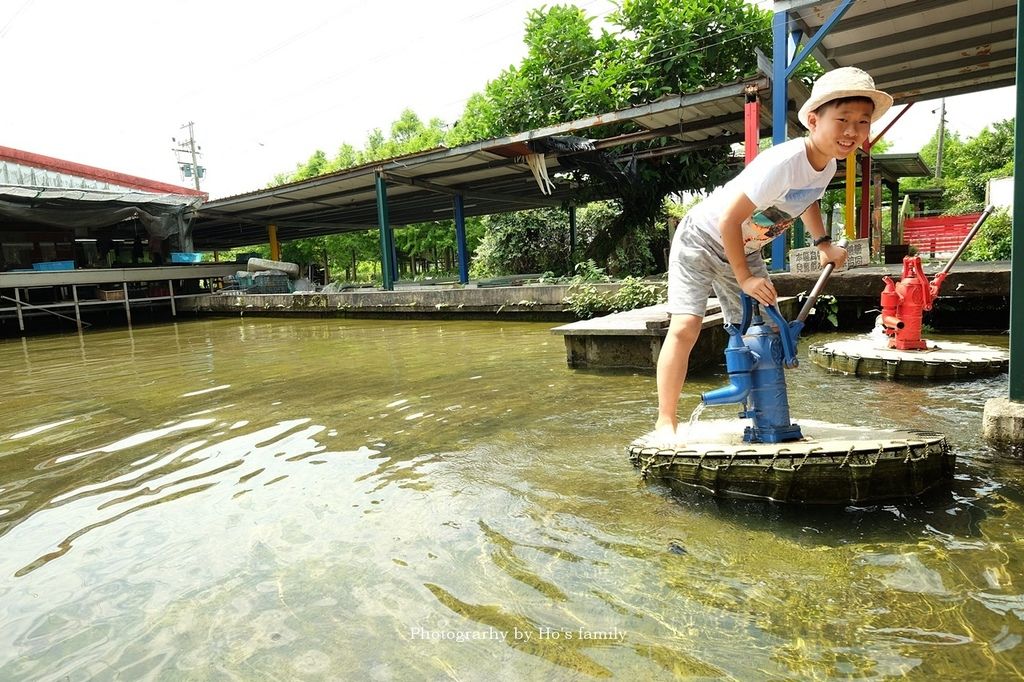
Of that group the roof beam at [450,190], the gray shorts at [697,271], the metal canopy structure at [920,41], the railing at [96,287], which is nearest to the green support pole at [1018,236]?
the gray shorts at [697,271]

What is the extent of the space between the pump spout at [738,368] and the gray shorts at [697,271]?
0.82 ft

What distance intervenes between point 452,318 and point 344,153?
34906mm

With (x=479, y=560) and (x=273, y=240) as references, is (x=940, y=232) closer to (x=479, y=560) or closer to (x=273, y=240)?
(x=479, y=560)

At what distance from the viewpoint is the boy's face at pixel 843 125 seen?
7.31ft

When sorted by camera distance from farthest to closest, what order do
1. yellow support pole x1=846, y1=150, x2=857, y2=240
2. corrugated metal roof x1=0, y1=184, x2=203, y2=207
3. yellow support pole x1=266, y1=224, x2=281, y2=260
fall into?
yellow support pole x1=266, y1=224, x2=281, y2=260 < corrugated metal roof x1=0, y1=184, x2=203, y2=207 < yellow support pole x1=846, y1=150, x2=857, y2=240

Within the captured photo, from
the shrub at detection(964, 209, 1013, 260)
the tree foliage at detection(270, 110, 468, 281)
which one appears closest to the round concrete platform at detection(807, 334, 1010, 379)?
the shrub at detection(964, 209, 1013, 260)

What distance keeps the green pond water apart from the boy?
2.52ft

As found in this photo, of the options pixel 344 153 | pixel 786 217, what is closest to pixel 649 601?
pixel 786 217

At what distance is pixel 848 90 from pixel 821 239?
0.82 meters

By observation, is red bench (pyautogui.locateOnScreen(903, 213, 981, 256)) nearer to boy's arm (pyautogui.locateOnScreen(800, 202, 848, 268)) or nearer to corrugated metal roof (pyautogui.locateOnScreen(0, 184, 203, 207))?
boy's arm (pyautogui.locateOnScreen(800, 202, 848, 268))

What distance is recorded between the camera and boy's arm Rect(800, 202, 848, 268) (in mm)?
2719

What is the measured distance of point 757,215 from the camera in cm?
256

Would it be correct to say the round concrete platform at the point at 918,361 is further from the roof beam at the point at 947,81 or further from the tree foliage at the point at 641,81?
the tree foliage at the point at 641,81

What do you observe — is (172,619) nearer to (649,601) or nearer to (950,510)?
(649,601)
